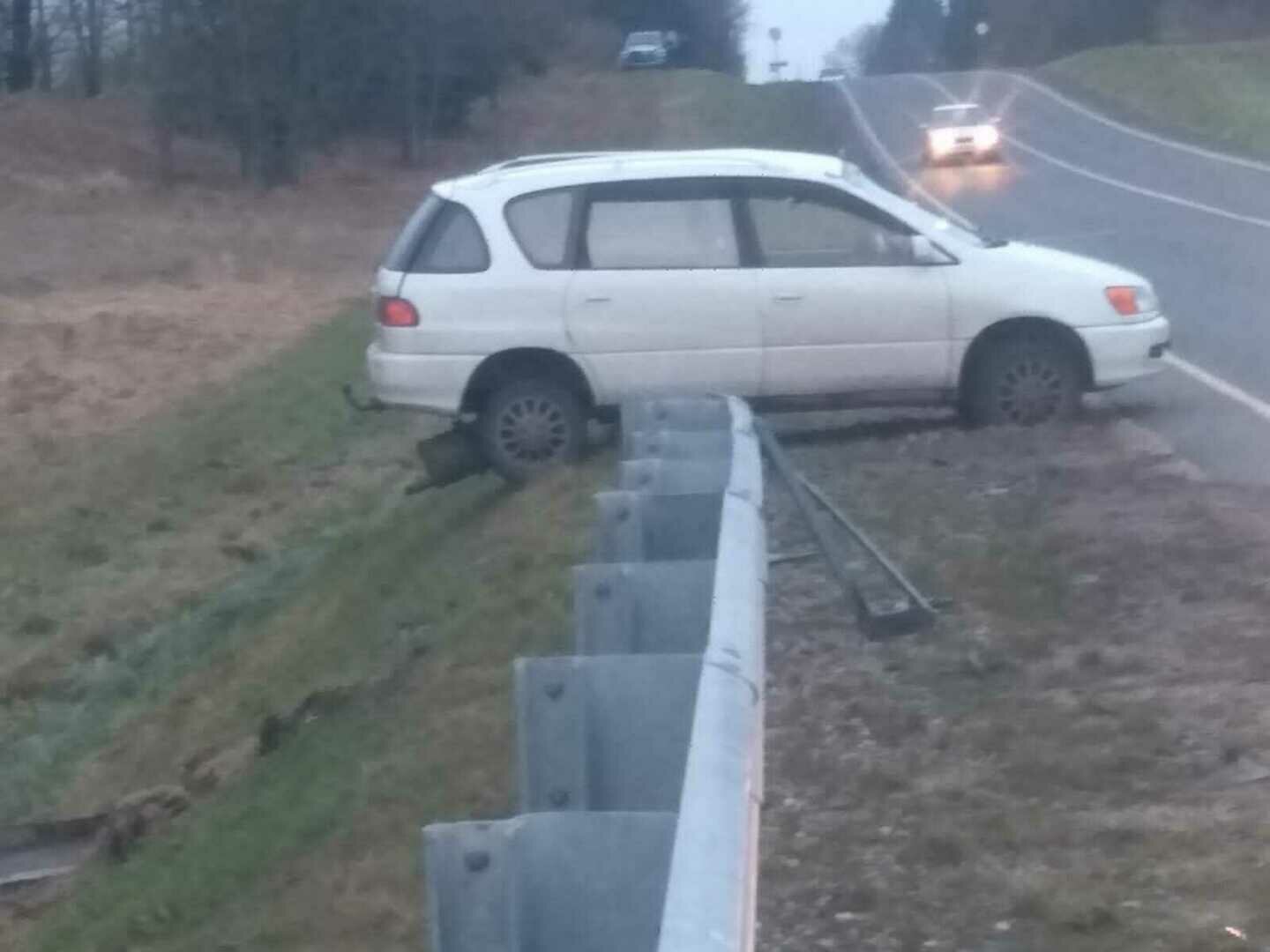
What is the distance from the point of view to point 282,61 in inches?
1834

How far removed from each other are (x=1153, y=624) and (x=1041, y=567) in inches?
43.1

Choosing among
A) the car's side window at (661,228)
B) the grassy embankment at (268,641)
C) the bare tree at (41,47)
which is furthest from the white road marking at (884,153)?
the bare tree at (41,47)

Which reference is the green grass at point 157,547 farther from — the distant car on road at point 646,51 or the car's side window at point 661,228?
the distant car on road at point 646,51

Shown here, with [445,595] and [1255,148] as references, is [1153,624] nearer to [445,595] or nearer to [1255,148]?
[445,595]

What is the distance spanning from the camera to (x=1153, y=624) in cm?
761

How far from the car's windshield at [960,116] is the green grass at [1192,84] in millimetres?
4960

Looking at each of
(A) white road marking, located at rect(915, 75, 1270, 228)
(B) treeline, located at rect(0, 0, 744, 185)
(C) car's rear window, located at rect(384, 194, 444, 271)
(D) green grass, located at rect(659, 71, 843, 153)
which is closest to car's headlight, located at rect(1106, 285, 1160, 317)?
(C) car's rear window, located at rect(384, 194, 444, 271)

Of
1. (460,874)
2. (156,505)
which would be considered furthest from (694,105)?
(460,874)

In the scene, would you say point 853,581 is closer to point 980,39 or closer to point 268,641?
point 268,641

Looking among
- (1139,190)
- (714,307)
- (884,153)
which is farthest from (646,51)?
(714,307)

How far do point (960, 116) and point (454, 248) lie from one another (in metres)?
37.2

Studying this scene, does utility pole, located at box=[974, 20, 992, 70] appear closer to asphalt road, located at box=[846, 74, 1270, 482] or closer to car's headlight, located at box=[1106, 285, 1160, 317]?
asphalt road, located at box=[846, 74, 1270, 482]

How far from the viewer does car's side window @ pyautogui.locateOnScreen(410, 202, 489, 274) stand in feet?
40.6

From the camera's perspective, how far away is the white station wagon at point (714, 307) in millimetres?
12297
